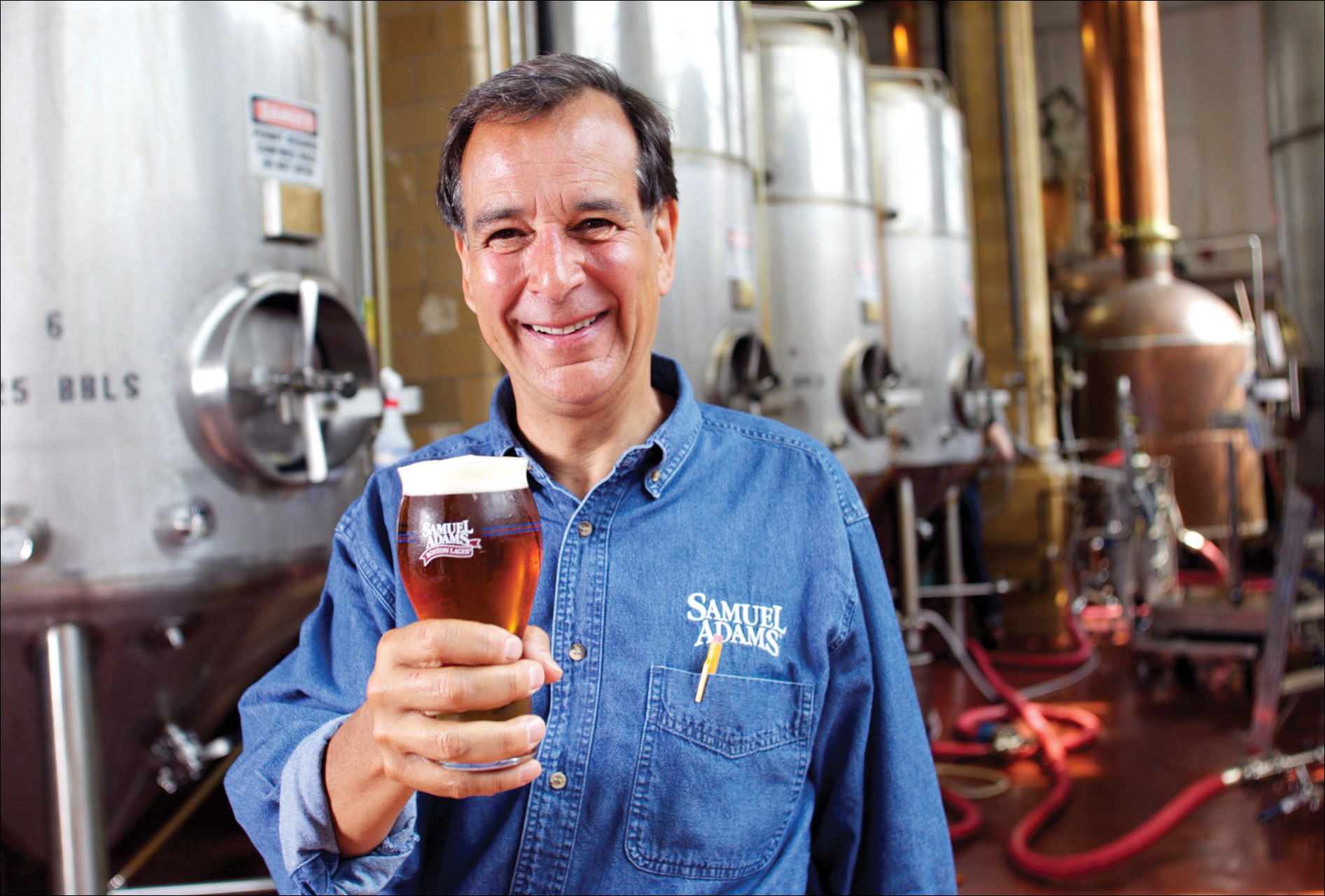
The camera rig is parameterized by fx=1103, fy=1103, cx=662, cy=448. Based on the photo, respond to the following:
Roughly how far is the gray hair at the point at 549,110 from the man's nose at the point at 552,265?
0.11m

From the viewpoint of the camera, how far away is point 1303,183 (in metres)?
3.28

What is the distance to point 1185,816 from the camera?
11.2ft

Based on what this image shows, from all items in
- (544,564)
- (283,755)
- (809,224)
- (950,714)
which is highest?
(809,224)

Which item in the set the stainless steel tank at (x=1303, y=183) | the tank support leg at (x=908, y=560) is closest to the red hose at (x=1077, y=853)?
the tank support leg at (x=908, y=560)

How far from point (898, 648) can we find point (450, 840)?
0.52 metres

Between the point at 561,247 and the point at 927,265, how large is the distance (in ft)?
15.3

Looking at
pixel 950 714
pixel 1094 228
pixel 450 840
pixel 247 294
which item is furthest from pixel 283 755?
pixel 1094 228

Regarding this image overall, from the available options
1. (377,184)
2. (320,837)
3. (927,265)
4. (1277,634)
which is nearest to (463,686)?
(320,837)

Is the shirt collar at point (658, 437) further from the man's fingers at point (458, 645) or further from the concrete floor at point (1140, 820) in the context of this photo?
the concrete floor at point (1140, 820)

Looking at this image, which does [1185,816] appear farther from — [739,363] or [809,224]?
[809,224]

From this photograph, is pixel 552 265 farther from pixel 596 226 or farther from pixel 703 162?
pixel 703 162

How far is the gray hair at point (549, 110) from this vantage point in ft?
3.46

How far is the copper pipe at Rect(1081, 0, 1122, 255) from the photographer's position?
636 cm

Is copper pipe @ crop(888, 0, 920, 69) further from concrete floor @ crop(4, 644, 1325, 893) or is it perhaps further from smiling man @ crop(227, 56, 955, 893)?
smiling man @ crop(227, 56, 955, 893)
